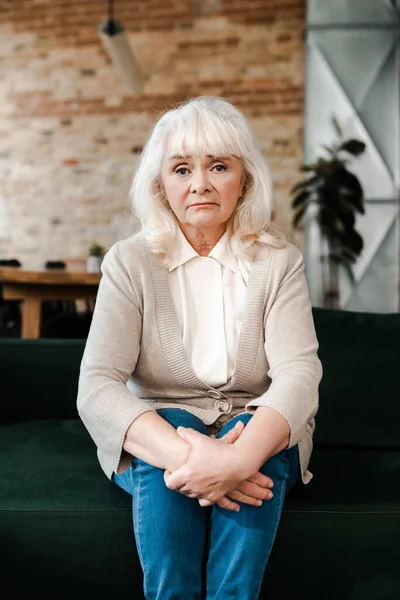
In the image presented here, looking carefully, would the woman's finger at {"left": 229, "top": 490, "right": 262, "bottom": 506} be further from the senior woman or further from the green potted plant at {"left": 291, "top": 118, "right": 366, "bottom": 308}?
the green potted plant at {"left": 291, "top": 118, "right": 366, "bottom": 308}

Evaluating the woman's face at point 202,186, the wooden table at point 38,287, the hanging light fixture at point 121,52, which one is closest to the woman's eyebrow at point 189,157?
the woman's face at point 202,186

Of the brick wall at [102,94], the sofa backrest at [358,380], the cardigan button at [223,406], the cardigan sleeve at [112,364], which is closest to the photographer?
Result: the cardigan sleeve at [112,364]

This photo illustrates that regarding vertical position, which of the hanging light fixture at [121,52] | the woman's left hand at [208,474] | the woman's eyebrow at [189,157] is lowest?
the woman's left hand at [208,474]

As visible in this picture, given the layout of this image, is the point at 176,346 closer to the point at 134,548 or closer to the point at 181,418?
the point at 181,418

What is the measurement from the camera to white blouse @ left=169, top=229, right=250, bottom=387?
1.61 metres

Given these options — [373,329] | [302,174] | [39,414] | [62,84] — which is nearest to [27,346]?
[39,414]

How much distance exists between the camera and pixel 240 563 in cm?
126

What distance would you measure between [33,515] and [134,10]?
6.07 m

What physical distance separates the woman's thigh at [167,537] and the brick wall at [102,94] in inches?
204

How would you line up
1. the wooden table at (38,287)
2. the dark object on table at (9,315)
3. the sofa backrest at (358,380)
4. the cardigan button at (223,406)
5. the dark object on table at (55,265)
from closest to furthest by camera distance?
the cardigan button at (223,406) → the sofa backrest at (358,380) → the wooden table at (38,287) → the dark object on table at (9,315) → the dark object on table at (55,265)

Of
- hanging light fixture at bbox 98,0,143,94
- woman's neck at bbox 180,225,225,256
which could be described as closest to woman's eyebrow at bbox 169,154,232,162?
woman's neck at bbox 180,225,225,256

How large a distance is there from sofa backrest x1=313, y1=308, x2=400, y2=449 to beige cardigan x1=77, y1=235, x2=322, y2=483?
41cm

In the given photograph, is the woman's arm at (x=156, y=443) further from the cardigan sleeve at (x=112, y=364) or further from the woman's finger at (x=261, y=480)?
the woman's finger at (x=261, y=480)

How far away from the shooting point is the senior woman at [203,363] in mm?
1288
